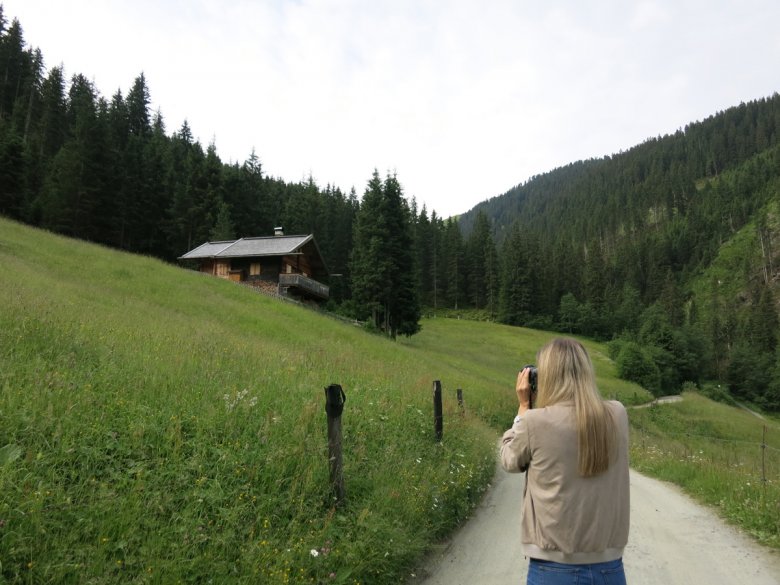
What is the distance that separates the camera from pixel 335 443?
534 centimetres

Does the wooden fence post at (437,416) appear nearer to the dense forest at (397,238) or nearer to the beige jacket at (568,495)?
the beige jacket at (568,495)

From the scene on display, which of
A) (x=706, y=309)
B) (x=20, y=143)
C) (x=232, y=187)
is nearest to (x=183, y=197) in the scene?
(x=232, y=187)

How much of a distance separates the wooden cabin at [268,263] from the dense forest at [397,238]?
5.31m

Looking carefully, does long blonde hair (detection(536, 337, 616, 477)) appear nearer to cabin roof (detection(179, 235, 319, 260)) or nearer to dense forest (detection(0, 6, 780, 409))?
dense forest (detection(0, 6, 780, 409))

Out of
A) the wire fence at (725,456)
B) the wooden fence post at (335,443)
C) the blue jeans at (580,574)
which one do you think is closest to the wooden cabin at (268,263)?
the wire fence at (725,456)

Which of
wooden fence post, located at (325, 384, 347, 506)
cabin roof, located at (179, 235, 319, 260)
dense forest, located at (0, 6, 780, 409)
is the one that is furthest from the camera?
dense forest, located at (0, 6, 780, 409)

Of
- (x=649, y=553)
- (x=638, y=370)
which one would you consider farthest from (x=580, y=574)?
(x=638, y=370)

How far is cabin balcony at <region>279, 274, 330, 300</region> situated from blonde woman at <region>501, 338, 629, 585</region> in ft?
131

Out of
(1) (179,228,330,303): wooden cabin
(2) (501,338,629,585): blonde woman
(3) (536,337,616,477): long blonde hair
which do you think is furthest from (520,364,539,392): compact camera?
(1) (179,228,330,303): wooden cabin

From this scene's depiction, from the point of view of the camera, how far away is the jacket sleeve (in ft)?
8.87

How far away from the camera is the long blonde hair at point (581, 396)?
2.53 meters

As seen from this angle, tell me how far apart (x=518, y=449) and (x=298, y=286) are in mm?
40395

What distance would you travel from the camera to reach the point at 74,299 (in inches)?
574

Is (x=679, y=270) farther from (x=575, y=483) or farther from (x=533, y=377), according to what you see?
(x=575, y=483)
